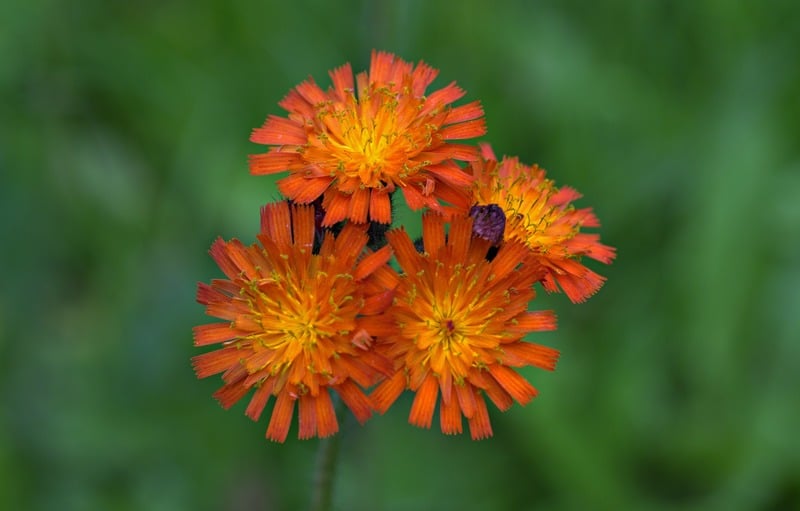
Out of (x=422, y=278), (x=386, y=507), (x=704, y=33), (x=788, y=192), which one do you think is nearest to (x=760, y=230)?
(x=788, y=192)

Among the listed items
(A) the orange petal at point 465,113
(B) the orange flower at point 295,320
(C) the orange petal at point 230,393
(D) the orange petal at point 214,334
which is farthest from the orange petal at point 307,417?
(A) the orange petal at point 465,113

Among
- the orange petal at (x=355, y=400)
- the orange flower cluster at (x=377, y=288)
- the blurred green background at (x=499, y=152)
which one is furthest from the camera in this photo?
the blurred green background at (x=499, y=152)

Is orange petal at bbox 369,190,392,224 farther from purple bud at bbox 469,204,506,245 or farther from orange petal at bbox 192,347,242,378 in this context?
orange petal at bbox 192,347,242,378

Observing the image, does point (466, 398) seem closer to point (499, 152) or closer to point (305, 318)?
point (305, 318)

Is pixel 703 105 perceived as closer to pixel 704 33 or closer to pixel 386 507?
pixel 704 33

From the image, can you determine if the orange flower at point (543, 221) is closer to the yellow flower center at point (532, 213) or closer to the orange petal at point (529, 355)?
the yellow flower center at point (532, 213)

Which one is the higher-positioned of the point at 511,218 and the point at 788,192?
the point at 788,192
